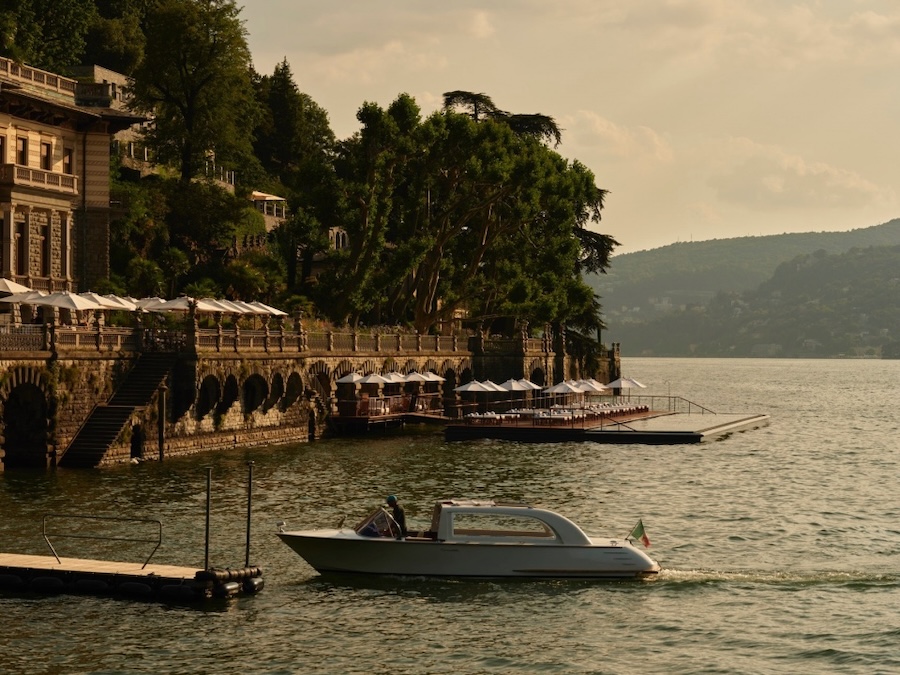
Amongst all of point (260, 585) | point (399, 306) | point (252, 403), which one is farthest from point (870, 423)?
point (260, 585)

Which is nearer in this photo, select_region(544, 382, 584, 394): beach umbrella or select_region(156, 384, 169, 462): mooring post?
select_region(156, 384, 169, 462): mooring post

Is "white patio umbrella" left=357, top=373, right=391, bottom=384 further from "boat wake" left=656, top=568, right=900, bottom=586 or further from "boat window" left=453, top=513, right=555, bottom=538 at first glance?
"boat wake" left=656, top=568, right=900, bottom=586

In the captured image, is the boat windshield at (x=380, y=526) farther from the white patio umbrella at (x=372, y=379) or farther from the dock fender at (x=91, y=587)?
the white patio umbrella at (x=372, y=379)

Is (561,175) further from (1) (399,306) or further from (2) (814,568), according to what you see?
(2) (814,568)

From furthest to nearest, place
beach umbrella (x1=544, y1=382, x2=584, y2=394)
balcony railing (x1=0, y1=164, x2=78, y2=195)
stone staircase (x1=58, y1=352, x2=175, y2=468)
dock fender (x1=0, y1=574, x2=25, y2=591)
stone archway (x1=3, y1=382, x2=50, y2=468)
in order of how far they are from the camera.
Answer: beach umbrella (x1=544, y1=382, x2=584, y2=394) < balcony railing (x1=0, y1=164, x2=78, y2=195) < stone staircase (x1=58, y1=352, x2=175, y2=468) < stone archway (x1=3, y1=382, x2=50, y2=468) < dock fender (x1=0, y1=574, x2=25, y2=591)

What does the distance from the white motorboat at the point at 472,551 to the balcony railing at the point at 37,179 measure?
35468 millimetres

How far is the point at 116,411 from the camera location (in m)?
57.3

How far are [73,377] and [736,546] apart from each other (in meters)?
26.7

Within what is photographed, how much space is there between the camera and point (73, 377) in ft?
182

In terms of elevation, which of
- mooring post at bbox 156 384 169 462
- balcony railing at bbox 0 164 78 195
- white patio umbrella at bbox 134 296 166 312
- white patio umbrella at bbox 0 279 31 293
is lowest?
mooring post at bbox 156 384 169 462

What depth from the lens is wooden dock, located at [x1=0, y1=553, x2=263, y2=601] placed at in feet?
107

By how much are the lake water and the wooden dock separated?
40 centimetres

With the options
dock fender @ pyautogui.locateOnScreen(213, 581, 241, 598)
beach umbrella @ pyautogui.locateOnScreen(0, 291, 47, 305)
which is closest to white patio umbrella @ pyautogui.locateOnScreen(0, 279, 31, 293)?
beach umbrella @ pyautogui.locateOnScreen(0, 291, 47, 305)

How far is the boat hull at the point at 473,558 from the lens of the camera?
35750 mm
